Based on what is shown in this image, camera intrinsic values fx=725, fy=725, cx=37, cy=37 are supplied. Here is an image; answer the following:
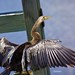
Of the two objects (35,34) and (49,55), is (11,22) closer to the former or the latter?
(35,34)

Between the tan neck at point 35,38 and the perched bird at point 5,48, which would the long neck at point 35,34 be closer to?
the tan neck at point 35,38

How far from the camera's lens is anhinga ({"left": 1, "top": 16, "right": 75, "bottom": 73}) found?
4158mm

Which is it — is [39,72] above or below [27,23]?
below

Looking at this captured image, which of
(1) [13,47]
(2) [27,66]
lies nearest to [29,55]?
(2) [27,66]

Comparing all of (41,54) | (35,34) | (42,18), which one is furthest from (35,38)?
(41,54)

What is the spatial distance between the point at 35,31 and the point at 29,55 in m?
0.23

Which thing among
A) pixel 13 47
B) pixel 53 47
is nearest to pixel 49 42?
pixel 53 47

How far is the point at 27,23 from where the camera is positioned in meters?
4.55

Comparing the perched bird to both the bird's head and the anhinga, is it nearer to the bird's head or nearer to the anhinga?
the anhinga

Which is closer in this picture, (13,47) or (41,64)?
(41,64)

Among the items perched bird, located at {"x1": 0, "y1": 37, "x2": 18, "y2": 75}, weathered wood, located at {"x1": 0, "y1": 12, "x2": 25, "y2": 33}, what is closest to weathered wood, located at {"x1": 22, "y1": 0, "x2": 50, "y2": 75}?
weathered wood, located at {"x1": 0, "y1": 12, "x2": 25, "y2": 33}

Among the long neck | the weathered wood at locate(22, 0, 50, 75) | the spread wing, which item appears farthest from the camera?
the weathered wood at locate(22, 0, 50, 75)

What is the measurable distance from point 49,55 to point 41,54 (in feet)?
0.16

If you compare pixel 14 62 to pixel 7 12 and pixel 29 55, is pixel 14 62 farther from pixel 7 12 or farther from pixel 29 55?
pixel 7 12
